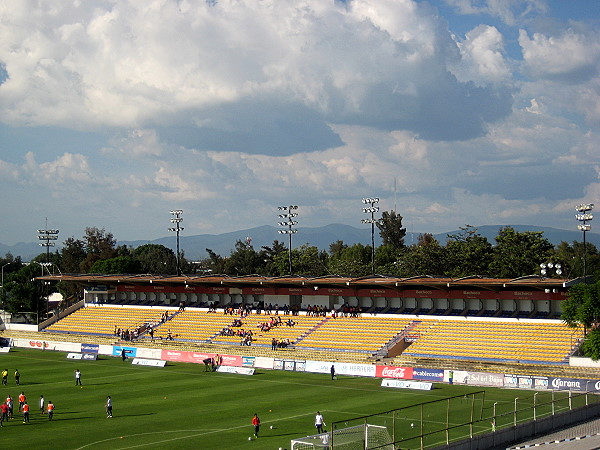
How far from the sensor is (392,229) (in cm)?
16550

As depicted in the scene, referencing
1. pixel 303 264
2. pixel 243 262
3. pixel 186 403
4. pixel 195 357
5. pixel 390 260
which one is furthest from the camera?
pixel 243 262

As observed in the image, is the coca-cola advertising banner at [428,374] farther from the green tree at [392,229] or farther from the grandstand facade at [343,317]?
the green tree at [392,229]

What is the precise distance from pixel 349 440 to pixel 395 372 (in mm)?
29241

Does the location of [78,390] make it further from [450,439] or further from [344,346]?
[450,439]

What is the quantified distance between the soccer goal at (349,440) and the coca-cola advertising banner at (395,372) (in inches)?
1061

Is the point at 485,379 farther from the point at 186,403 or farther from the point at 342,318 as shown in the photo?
the point at 342,318

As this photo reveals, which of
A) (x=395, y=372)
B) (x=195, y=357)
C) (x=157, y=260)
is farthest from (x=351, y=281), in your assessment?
→ (x=157, y=260)

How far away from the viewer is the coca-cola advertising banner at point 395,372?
58.7 metres

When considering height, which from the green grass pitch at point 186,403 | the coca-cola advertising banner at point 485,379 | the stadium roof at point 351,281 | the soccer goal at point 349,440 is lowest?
the green grass pitch at point 186,403

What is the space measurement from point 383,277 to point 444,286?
338 inches

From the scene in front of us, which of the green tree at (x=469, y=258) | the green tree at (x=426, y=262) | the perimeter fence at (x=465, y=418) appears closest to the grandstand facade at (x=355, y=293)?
the perimeter fence at (x=465, y=418)

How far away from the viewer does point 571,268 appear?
374 feet

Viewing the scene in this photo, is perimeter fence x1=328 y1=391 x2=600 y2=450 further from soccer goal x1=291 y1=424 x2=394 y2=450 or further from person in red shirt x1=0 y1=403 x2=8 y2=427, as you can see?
person in red shirt x1=0 y1=403 x2=8 y2=427

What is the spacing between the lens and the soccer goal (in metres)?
29.9
